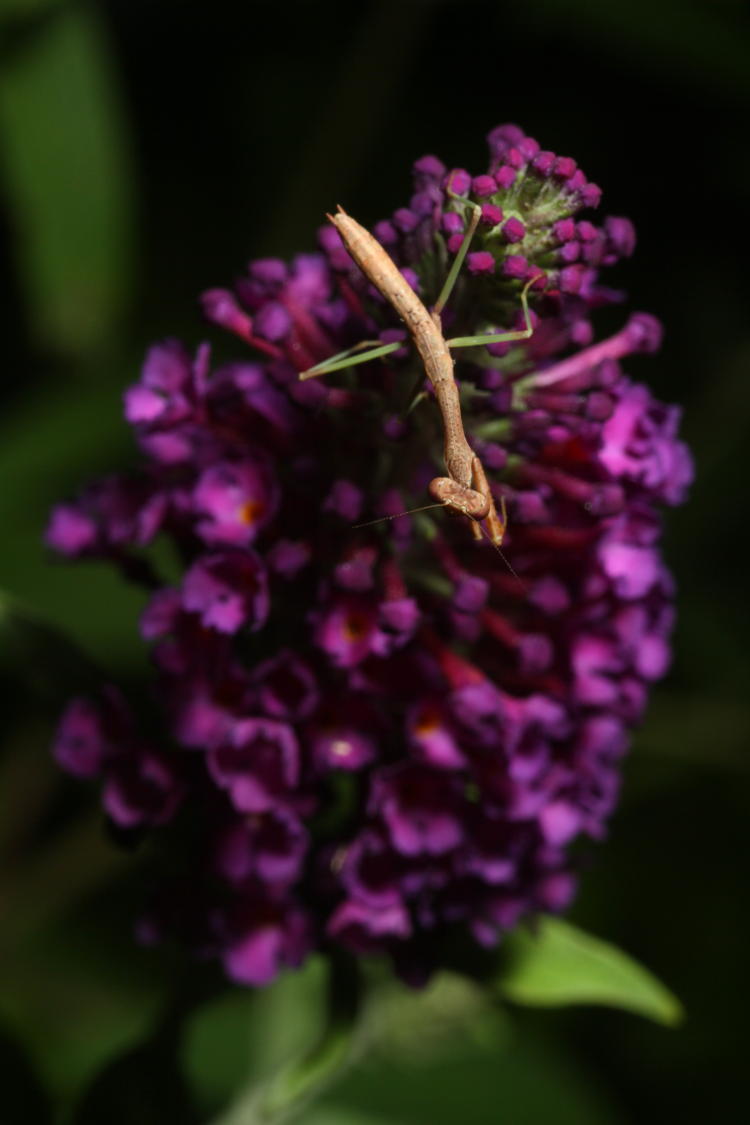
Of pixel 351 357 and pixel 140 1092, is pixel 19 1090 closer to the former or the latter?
pixel 140 1092

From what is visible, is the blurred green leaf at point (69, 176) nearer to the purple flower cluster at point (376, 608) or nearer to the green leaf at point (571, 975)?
the purple flower cluster at point (376, 608)

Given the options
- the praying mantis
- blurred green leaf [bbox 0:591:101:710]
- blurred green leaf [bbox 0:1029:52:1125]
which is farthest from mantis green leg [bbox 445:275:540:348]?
blurred green leaf [bbox 0:1029:52:1125]

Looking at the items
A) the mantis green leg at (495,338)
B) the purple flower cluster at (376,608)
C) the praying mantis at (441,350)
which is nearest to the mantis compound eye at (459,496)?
the praying mantis at (441,350)

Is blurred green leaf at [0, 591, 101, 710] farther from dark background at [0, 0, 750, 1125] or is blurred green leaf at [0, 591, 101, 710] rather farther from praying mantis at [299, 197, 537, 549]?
dark background at [0, 0, 750, 1125]

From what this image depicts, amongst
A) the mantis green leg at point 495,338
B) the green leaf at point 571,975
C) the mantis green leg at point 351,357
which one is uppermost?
the mantis green leg at point 351,357

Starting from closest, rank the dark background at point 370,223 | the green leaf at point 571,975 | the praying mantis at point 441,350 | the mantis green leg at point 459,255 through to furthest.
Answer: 1. the mantis green leg at point 459,255
2. the praying mantis at point 441,350
3. the green leaf at point 571,975
4. the dark background at point 370,223

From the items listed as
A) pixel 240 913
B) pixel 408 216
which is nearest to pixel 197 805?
pixel 240 913

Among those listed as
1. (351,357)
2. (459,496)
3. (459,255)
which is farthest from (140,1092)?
(459,255)

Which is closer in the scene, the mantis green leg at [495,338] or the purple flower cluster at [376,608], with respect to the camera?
the mantis green leg at [495,338]

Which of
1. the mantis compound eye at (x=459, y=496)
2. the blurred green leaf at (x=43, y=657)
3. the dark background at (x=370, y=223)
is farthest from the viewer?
the dark background at (x=370, y=223)
